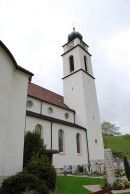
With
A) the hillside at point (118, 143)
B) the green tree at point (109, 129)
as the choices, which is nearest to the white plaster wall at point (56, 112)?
the hillside at point (118, 143)

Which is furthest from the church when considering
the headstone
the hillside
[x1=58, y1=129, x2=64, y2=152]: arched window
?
the hillside

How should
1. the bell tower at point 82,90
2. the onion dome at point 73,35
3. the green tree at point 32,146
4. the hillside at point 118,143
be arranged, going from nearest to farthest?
1. the green tree at point 32,146
2. the bell tower at point 82,90
3. the onion dome at point 73,35
4. the hillside at point 118,143

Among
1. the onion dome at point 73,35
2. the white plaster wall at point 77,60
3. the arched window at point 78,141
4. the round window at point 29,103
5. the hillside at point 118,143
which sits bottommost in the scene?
the arched window at point 78,141

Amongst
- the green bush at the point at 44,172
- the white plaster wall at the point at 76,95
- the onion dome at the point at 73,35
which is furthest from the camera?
the onion dome at the point at 73,35

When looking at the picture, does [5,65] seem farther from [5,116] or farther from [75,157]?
[75,157]

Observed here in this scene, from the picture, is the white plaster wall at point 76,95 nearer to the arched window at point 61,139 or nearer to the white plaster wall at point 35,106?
the arched window at point 61,139

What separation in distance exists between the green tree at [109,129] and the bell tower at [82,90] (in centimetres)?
3367

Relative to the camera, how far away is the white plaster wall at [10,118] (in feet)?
32.3

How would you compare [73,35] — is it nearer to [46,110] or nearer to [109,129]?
[46,110]

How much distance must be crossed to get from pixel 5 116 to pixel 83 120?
1806 centimetres

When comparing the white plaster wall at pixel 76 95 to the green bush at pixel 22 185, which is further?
the white plaster wall at pixel 76 95

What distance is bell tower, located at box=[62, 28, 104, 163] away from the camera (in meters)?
27.0

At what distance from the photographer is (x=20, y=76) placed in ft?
40.8

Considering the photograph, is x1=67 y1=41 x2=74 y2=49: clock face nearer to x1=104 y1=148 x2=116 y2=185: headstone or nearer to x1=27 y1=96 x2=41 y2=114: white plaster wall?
x1=27 y1=96 x2=41 y2=114: white plaster wall
